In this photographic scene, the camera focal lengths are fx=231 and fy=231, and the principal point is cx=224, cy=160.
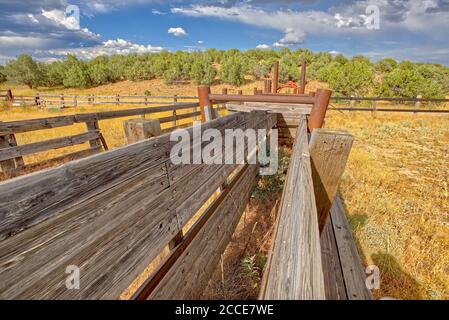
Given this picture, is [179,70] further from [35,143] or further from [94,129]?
[35,143]

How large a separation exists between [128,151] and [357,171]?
597 centimetres

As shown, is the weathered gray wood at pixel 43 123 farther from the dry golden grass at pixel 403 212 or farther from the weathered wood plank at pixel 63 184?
the dry golden grass at pixel 403 212

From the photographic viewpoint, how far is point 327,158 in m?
1.61

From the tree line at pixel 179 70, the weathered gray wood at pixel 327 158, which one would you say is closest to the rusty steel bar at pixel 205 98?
the weathered gray wood at pixel 327 158

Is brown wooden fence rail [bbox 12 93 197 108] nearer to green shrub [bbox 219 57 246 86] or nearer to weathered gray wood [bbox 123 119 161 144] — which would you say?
weathered gray wood [bbox 123 119 161 144]

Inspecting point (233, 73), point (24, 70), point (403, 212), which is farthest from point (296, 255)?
point (24, 70)

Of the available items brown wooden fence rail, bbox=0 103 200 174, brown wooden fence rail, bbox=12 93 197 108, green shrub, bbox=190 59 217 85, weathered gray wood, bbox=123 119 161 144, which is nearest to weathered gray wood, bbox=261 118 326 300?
weathered gray wood, bbox=123 119 161 144

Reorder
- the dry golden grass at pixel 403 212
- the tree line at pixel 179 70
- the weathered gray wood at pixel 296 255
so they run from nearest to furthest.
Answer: the weathered gray wood at pixel 296 255
the dry golden grass at pixel 403 212
the tree line at pixel 179 70

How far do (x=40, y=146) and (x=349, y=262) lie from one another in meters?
5.61

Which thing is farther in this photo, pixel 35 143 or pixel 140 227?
pixel 35 143

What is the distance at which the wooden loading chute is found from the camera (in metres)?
0.65

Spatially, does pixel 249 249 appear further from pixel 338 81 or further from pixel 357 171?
pixel 338 81

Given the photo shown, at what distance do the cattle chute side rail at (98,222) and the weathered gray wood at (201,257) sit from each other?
0.03ft

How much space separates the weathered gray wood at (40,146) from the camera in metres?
4.20
